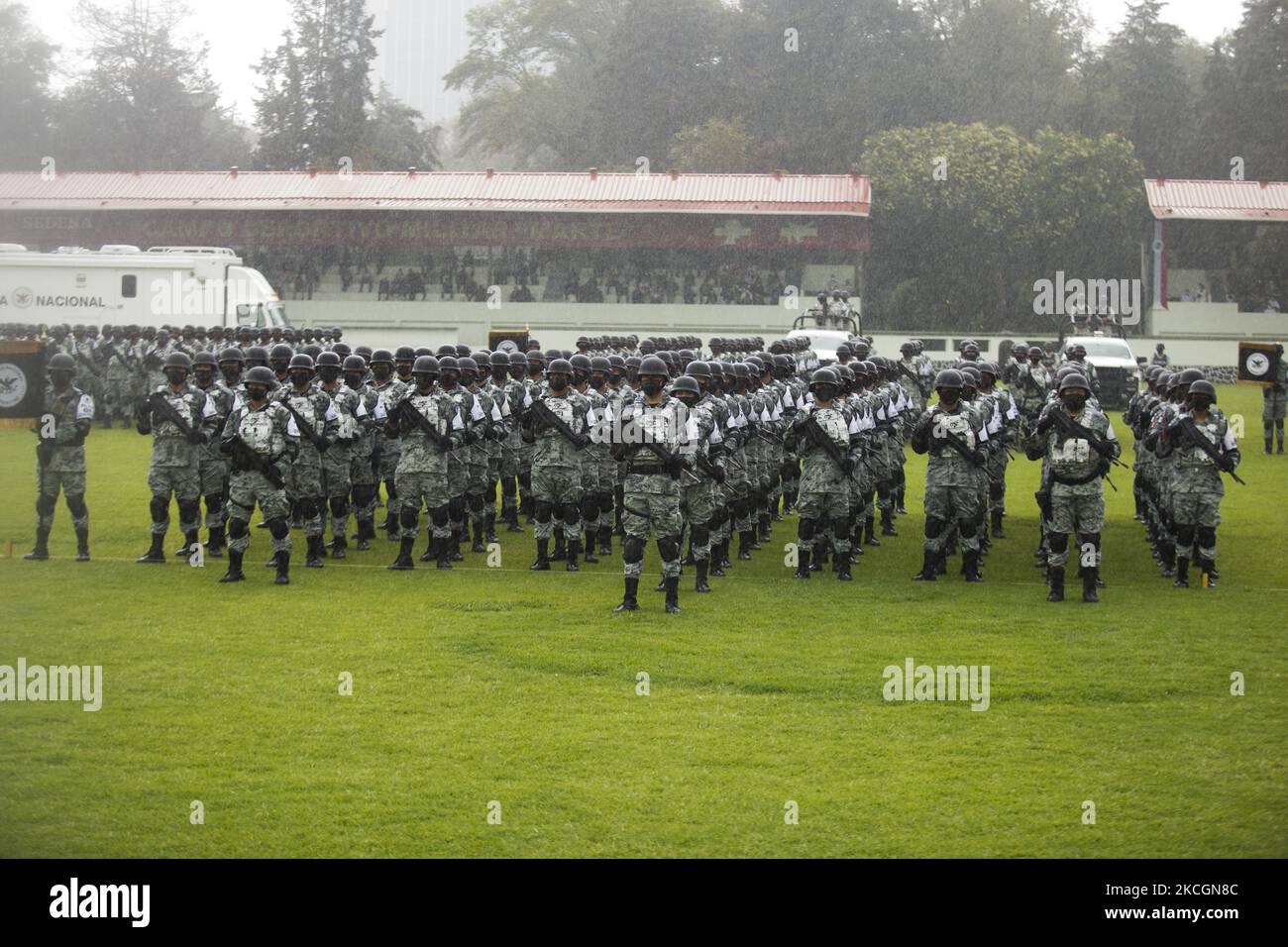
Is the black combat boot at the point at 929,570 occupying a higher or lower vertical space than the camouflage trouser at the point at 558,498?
lower

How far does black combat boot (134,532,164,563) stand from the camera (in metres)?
16.8

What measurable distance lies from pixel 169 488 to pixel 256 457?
223 centimetres

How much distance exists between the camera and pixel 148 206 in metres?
51.9

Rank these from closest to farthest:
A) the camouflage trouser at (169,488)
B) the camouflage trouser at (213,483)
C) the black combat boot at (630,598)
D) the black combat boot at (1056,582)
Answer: the black combat boot at (630,598)
the black combat boot at (1056,582)
the camouflage trouser at (169,488)
the camouflage trouser at (213,483)

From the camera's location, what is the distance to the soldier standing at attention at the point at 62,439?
1616 centimetres

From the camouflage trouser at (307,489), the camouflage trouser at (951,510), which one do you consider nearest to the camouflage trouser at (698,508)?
the camouflage trouser at (951,510)

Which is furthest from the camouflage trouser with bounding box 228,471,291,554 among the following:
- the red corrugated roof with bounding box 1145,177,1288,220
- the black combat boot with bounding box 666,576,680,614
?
the red corrugated roof with bounding box 1145,177,1288,220

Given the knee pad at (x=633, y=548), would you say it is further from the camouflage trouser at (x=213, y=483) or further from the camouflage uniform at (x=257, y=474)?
the camouflage trouser at (x=213, y=483)

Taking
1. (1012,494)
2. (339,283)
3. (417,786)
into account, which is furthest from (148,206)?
(417,786)

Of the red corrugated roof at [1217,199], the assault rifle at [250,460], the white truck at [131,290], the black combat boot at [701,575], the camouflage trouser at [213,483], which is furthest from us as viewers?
the red corrugated roof at [1217,199]

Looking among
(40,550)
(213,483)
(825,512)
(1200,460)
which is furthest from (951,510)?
(40,550)

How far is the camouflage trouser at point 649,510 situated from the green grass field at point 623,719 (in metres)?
0.72

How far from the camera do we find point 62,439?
16203 mm
